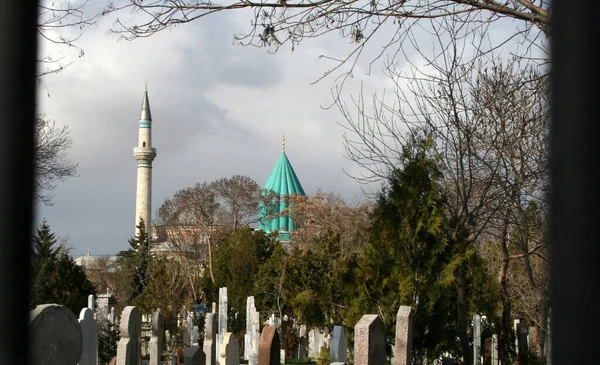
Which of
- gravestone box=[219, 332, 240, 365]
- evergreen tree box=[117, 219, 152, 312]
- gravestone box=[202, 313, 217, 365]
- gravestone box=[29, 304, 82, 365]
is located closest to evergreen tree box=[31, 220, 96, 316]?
evergreen tree box=[117, 219, 152, 312]

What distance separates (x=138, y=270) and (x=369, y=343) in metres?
30.8

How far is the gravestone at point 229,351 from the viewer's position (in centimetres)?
1152

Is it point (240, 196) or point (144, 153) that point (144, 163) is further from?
point (240, 196)

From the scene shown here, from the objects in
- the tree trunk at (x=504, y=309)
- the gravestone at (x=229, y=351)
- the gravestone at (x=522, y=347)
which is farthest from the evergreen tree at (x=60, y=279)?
the tree trunk at (x=504, y=309)

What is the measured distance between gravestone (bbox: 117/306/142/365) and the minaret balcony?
59.7m

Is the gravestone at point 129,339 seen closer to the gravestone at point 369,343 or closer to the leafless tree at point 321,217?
the gravestone at point 369,343

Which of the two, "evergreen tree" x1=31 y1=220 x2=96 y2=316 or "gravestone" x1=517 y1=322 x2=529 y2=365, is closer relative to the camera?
"gravestone" x1=517 y1=322 x2=529 y2=365

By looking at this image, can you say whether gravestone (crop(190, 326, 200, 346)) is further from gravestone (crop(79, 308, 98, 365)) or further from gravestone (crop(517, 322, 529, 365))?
gravestone (crop(79, 308, 98, 365))

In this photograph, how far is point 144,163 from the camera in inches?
2835

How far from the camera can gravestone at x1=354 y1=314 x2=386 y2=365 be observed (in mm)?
8039

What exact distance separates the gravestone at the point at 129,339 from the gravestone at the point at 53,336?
19.1ft

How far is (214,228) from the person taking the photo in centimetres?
4441

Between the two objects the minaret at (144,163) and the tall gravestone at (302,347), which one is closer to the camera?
the tall gravestone at (302,347)

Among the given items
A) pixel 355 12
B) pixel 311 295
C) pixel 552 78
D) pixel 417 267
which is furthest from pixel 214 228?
pixel 552 78
